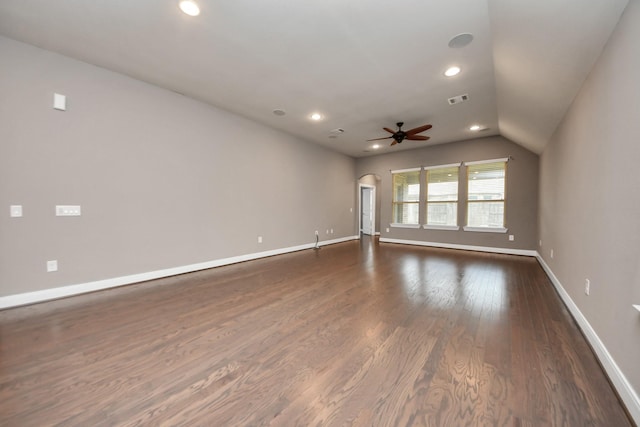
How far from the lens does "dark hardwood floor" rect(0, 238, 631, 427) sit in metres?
1.30

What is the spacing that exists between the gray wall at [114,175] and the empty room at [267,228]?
22 mm

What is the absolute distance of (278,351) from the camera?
187cm

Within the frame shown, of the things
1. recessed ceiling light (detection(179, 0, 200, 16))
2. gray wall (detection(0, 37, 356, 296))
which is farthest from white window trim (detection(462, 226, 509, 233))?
recessed ceiling light (detection(179, 0, 200, 16))

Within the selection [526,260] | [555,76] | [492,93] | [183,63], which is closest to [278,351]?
[183,63]

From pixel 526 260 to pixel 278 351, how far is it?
5.76m

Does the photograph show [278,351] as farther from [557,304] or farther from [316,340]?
[557,304]

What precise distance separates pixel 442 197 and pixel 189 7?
6.70 metres

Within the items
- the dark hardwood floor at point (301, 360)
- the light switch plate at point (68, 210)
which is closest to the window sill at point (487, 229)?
the dark hardwood floor at point (301, 360)

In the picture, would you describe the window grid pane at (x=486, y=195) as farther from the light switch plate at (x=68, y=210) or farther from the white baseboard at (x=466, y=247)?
the light switch plate at (x=68, y=210)

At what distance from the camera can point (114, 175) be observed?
328 cm

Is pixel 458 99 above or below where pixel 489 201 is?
above

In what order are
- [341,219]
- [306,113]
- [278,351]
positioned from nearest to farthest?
1. [278,351]
2. [306,113]
3. [341,219]

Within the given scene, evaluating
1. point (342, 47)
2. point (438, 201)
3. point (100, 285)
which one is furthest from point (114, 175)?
point (438, 201)

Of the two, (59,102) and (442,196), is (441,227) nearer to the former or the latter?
(442,196)
